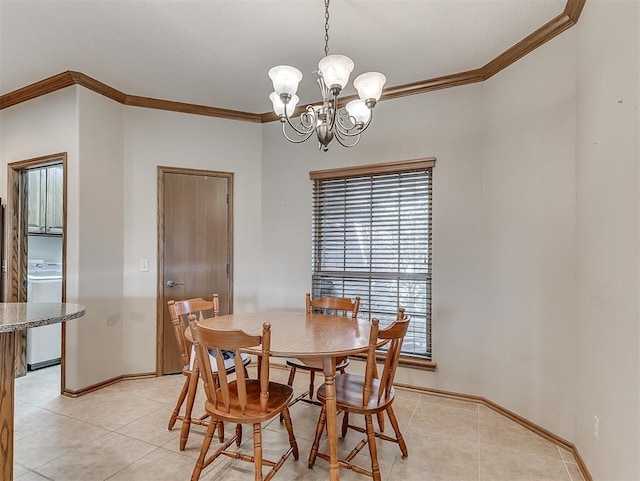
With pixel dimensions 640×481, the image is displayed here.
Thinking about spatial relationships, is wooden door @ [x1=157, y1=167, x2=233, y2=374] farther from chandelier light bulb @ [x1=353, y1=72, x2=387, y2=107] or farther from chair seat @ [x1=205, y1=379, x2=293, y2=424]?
chandelier light bulb @ [x1=353, y1=72, x2=387, y2=107]

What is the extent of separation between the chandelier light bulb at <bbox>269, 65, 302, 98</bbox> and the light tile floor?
2124 mm

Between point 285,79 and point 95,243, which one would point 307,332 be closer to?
point 285,79

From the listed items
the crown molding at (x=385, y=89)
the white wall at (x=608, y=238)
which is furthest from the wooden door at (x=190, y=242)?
the white wall at (x=608, y=238)

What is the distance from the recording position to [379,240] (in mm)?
3314

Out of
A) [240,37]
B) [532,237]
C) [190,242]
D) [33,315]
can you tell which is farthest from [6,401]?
[532,237]

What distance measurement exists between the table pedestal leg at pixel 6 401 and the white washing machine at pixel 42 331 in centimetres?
224

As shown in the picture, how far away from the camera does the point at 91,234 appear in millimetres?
3148

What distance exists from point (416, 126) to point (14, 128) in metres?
3.83

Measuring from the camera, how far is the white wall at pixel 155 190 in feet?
11.4

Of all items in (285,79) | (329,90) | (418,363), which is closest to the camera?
(285,79)

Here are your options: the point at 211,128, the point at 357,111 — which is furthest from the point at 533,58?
the point at 211,128

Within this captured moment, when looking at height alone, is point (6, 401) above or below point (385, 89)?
below

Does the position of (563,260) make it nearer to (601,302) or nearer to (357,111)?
(601,302)

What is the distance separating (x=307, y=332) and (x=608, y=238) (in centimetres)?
164
